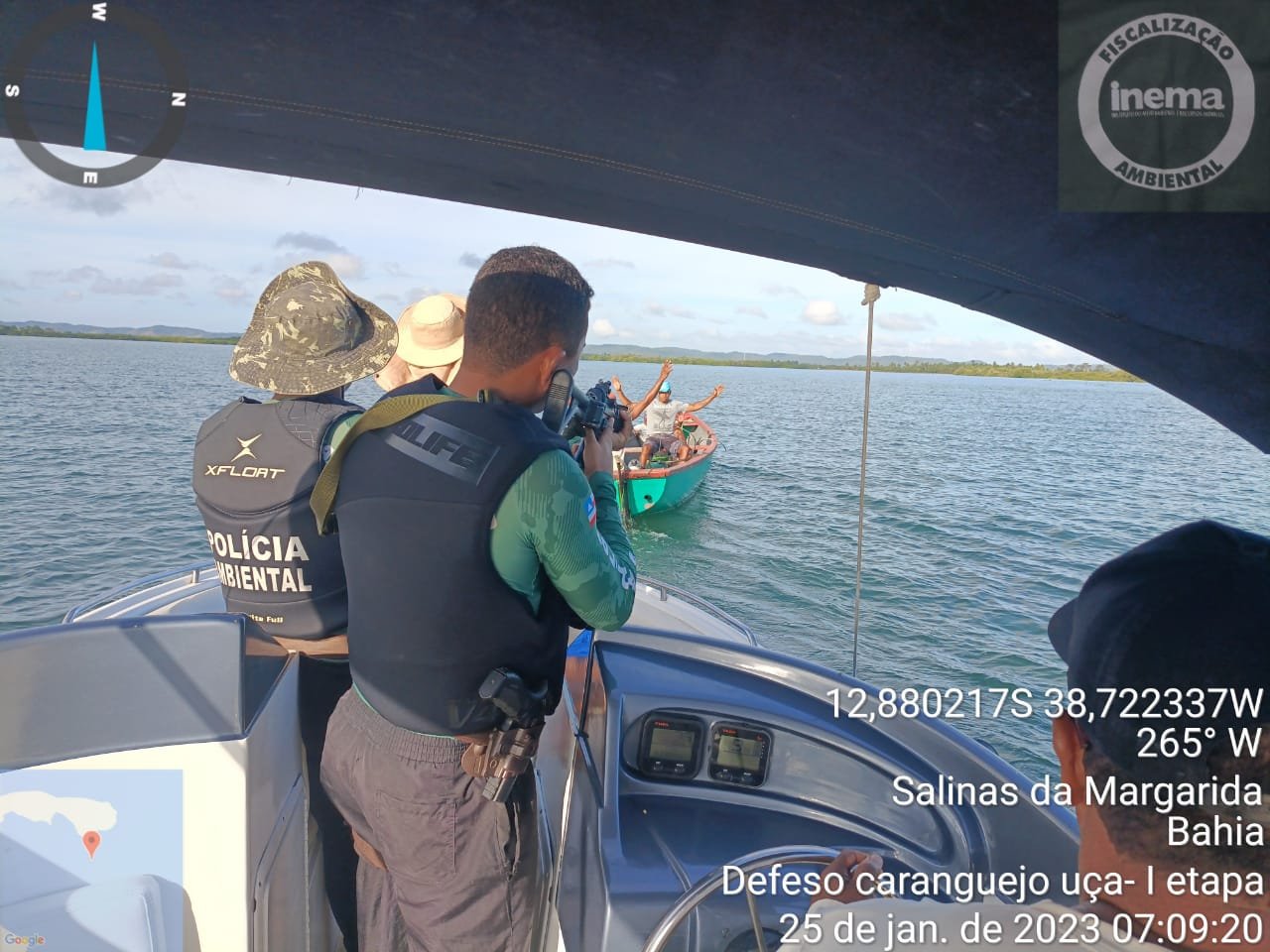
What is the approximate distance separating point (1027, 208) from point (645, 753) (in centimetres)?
186

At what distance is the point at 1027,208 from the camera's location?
4.35ft

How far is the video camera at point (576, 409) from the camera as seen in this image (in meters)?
1.61

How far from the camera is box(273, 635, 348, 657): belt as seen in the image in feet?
6.58

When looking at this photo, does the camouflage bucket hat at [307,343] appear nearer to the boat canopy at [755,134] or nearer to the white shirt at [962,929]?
the boat canopy at [755,134]

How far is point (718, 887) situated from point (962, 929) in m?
0.61

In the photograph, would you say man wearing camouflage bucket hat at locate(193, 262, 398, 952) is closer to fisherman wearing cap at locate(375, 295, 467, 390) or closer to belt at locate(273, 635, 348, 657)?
belt at locate(273, 635, 348, 657)

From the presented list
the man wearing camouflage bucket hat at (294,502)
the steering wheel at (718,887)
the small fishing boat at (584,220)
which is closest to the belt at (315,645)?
the man wearing camouflage bucket hat at (294,502)

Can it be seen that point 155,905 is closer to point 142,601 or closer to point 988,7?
point 988,7

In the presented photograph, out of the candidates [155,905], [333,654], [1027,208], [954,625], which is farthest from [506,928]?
[954,625]

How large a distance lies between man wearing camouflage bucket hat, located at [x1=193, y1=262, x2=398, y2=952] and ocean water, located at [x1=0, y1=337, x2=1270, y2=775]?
2.41m

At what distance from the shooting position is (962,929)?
764mm

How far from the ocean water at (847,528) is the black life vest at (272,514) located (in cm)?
241

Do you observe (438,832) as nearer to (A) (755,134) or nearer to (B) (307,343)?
(B) (307,343)

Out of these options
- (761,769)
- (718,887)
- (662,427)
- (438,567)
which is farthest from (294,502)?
(662,427)
